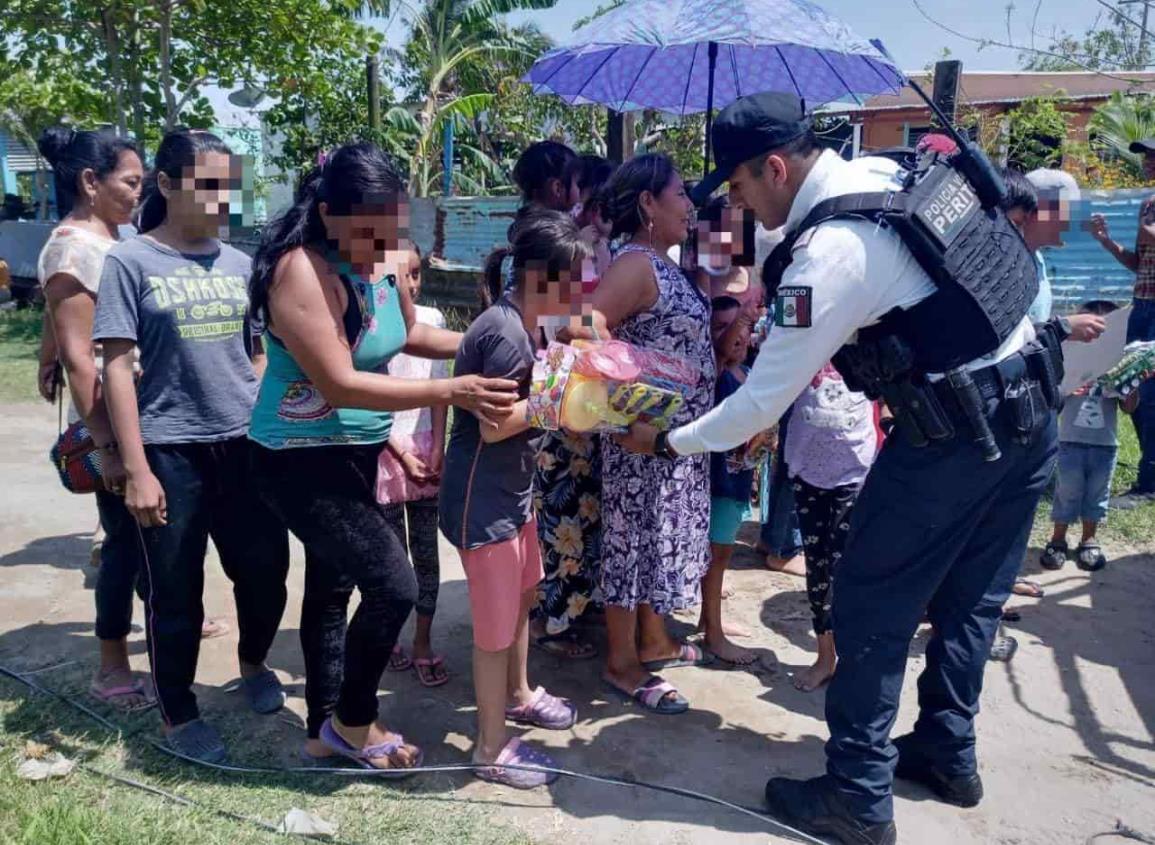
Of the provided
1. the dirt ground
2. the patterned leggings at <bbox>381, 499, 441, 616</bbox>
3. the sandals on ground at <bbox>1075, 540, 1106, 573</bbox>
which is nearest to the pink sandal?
the dirt ground

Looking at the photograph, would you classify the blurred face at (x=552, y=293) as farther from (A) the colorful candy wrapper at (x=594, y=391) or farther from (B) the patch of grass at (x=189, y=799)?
(B) the patch of grass at (x=189, y=799)

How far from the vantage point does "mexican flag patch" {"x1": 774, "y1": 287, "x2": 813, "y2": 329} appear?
7.74 feet

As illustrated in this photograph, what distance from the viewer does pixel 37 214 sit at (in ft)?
65.4

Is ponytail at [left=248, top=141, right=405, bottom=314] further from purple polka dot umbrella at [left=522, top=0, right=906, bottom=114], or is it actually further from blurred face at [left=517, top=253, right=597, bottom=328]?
purple polka dot umbrella at [left=522, top=0, right=906, bottom=114]

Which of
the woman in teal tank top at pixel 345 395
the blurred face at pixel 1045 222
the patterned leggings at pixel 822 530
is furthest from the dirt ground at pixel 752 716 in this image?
the blurred face at pixel 1045 222

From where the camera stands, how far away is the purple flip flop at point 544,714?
10.9ft

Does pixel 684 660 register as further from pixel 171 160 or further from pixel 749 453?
pixel 171 160

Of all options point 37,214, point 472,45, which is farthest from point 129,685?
point 37,214

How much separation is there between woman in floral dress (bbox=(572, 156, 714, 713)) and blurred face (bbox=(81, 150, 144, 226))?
175cm

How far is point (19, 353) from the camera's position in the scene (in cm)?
1060

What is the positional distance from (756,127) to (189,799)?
97.2 inches

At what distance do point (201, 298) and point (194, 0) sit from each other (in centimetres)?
740

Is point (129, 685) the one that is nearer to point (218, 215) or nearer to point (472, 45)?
point (218, 215)

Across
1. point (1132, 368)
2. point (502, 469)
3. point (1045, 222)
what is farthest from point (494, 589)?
point (1132, 368)
